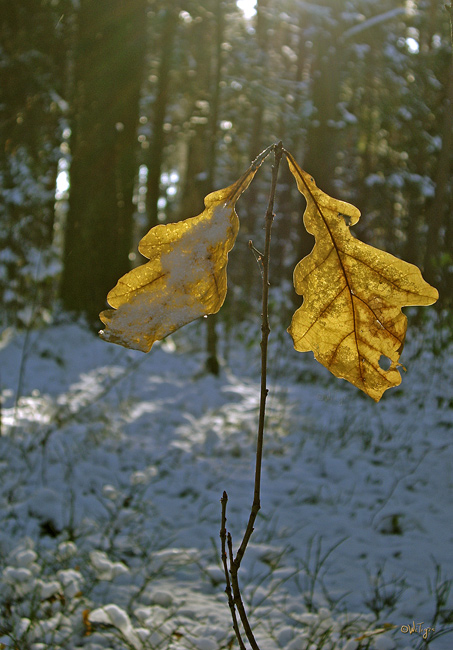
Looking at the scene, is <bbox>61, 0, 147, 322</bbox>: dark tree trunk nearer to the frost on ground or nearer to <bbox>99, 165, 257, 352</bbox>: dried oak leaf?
the frost on ground

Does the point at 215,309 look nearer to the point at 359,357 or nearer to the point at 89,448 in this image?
the point at 359,357

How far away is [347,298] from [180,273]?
24 centimetres

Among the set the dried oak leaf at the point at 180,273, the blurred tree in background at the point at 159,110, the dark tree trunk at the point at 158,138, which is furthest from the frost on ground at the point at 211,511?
the dark tree trunk at the point at 158,138

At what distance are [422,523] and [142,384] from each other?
2994mm

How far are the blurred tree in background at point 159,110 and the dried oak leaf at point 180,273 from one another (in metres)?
3.21

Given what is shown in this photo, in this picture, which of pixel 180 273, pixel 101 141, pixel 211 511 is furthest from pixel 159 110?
pixel 180 273

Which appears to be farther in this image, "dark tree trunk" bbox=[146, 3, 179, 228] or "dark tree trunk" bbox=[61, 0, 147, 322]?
"dark tree trunk" bbox=[146, 3, 179, 228]

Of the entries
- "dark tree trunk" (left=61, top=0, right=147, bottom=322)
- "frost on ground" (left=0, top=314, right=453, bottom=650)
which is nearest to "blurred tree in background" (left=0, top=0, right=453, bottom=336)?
"dark tree trunk" (left=61, top=0, right=147, bottom=322)

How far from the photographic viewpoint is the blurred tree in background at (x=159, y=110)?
567 cm

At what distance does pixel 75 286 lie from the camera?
6391 mm

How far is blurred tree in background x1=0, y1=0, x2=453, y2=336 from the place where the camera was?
223 inches

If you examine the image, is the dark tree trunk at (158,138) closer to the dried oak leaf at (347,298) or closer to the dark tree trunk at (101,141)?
the dark tree trunk at (101,141)

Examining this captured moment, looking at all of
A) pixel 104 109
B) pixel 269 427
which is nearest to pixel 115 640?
pixel 269 427

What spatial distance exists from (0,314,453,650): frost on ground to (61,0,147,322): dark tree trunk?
146cm
